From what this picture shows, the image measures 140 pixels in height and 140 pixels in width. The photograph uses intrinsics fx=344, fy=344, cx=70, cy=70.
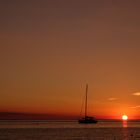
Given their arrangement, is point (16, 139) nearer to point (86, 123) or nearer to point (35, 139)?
point (35, 139)

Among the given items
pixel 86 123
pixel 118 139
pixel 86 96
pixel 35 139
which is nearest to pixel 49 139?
pixel 35 139

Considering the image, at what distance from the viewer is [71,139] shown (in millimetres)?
81125

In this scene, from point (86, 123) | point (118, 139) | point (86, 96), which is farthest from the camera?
point (86, 123)

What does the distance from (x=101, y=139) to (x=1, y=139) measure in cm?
2361

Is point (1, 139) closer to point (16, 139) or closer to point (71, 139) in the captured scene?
point (16, 139)

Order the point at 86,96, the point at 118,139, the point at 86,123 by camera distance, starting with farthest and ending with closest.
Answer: the point at 86,123 → the point at 86,96 → the point at 118,139

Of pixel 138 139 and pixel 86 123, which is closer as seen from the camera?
pixel 138 139

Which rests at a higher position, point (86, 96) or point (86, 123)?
point (86, 96)

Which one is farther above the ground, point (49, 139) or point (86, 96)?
point (86, 96)

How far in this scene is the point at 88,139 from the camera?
264ft

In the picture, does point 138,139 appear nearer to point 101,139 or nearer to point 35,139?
point 101,139

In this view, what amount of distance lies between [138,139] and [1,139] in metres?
32.2

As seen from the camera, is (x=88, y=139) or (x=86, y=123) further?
(x=86, y=123)

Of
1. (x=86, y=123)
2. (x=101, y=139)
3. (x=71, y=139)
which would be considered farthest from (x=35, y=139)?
(x=86, y=123)
